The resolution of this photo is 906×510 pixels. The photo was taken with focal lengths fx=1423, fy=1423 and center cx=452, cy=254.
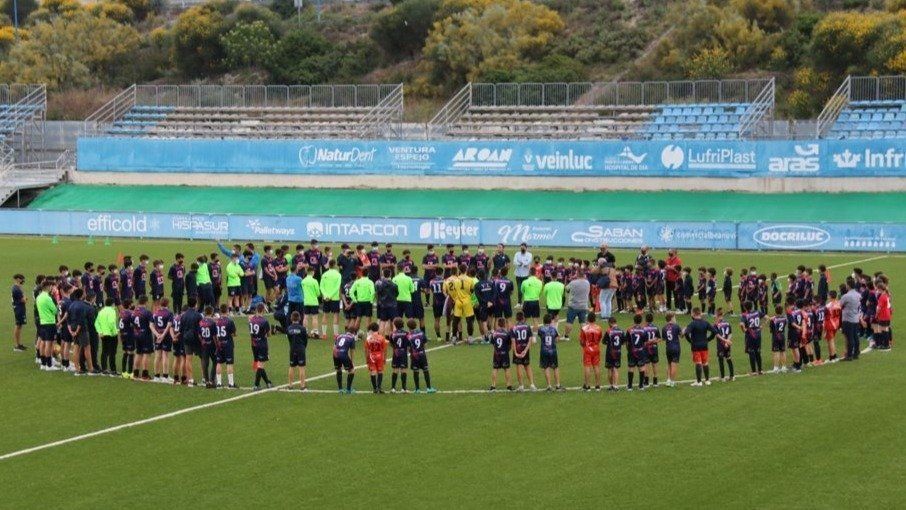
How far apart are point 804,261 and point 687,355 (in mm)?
17657

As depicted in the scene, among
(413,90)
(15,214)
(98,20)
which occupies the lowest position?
(15,214)

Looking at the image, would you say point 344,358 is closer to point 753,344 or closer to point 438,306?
point 438,306

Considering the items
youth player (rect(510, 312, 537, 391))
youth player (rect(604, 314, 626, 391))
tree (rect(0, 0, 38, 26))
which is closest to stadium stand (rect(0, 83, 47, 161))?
tree (rect(0, 0, 38, 26))

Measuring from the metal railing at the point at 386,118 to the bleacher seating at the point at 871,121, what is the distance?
21412 millimetres

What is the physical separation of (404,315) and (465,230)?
21.1m

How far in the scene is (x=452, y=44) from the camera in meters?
77.2

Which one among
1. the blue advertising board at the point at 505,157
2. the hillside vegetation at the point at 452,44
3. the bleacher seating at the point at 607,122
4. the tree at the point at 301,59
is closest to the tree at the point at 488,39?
the hillside vegetation at the point at 452,44

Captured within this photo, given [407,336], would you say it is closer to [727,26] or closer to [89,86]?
[727,26]

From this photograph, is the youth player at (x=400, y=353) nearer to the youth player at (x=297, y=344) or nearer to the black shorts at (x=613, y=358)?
the youth player at (x=297, y=344)

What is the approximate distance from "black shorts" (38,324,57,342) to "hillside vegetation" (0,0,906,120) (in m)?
43.1

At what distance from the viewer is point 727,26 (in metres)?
72.2

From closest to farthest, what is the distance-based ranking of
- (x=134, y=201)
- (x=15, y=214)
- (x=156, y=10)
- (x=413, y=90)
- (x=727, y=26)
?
1. (x=15, y=214)
2. (x=134, y=201)
3. (x=727, y=26)
4. (x=413, y=90)
5. (x=156, y=10)

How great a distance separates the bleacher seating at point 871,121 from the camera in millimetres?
58969

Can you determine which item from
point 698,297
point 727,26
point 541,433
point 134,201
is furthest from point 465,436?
point 727,26
